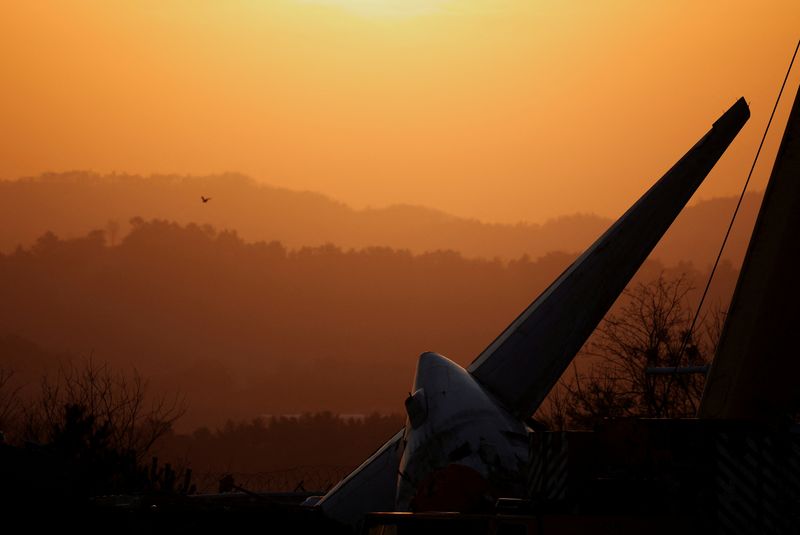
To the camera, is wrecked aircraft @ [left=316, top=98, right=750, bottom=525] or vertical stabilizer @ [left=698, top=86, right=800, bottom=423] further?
vertical stabilizer @ [left=698, top=86, right=800, bottom=423]

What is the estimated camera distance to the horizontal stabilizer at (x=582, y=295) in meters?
30.1

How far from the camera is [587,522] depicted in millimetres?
15172

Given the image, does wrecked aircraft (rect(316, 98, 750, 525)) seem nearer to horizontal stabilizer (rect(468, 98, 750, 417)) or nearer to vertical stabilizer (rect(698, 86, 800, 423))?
horizontal stabilizer (rect(468, 98, 750, 417))

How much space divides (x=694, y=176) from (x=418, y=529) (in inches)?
782

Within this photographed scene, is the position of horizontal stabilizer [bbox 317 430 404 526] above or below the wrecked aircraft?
below

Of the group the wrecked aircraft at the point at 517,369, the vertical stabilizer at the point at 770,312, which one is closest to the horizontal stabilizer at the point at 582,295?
the wrecked aircraft at the point at 517,369

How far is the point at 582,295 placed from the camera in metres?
31.0

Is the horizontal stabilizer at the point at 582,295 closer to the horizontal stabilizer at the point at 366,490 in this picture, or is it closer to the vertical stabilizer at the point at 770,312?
the horizontal stabilizer at the point at 366,490

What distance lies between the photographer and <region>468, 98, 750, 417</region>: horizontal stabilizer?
30.1 meters

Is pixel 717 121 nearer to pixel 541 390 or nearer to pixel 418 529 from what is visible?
pixel 541 390

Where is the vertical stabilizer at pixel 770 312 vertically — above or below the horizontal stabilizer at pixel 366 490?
above

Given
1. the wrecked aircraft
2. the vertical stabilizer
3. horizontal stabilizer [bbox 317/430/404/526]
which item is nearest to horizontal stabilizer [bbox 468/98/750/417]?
the wrecked aircraft

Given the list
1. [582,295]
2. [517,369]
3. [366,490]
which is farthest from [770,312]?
[366,490]

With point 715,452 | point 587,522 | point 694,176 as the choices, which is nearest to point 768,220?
point 694,176
